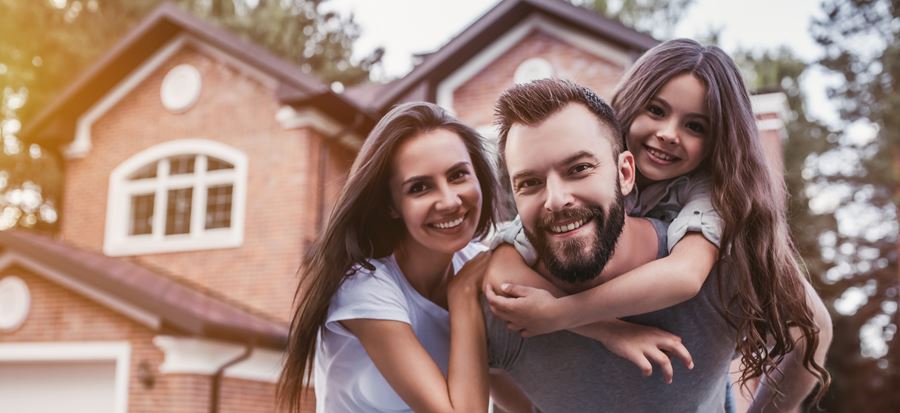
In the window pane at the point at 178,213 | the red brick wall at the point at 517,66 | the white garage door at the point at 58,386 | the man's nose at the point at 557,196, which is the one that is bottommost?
the white garage door at the point at 58,386

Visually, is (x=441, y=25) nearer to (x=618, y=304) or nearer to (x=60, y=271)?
(x=60, y=271)

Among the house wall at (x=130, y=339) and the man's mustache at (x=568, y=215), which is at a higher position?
the man's mustache at (x=568, y=215)

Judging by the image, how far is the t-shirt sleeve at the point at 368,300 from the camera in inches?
105

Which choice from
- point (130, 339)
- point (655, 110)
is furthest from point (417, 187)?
point (130, 339)

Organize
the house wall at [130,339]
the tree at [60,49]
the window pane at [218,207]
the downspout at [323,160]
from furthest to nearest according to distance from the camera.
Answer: the tree at [60,49], the window pane at [218,207], the downspout at [323,160], the house wall at [130,339]

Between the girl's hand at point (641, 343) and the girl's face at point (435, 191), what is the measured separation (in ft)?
1.69

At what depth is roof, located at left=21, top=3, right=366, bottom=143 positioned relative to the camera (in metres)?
14.4

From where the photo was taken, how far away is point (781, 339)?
96.3 inches

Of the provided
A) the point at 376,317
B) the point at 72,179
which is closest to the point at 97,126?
the point at 72,179

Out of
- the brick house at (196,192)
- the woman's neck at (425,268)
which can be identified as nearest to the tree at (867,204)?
the brick house at (196,192)

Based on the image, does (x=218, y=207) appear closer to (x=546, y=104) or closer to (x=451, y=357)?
(x=451, y=357)

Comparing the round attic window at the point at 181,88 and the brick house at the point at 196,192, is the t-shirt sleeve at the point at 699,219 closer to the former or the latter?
the brick house at the point at 196,192

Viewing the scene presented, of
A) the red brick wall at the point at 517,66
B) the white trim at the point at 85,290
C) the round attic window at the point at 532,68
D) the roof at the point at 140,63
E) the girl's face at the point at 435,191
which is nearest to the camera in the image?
the girl's face at the point at 435,191

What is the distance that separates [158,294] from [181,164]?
162 inches
